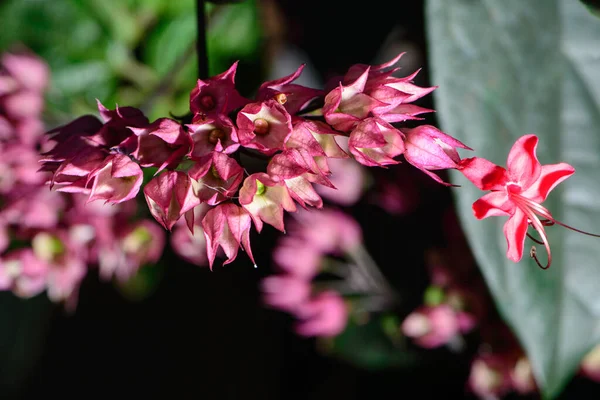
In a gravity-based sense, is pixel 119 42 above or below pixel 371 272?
above

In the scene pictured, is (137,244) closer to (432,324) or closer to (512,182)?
(432,324)

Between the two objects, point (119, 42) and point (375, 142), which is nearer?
point (375, 142)

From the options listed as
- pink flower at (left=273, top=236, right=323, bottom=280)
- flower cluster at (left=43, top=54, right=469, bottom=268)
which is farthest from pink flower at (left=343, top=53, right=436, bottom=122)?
pink flower at (left=273, top=236, right=323, bottom=280)

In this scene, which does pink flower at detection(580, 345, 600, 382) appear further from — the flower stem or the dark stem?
the dark stem

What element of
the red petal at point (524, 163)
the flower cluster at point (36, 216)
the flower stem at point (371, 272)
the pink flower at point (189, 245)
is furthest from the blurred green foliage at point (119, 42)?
the red petal at point (524, 163)

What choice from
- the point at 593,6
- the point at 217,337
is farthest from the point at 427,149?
the point at 217,337

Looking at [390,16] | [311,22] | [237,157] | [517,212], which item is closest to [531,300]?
[517,212]

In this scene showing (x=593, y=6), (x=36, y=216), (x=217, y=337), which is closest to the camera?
(x=593, y=6)
